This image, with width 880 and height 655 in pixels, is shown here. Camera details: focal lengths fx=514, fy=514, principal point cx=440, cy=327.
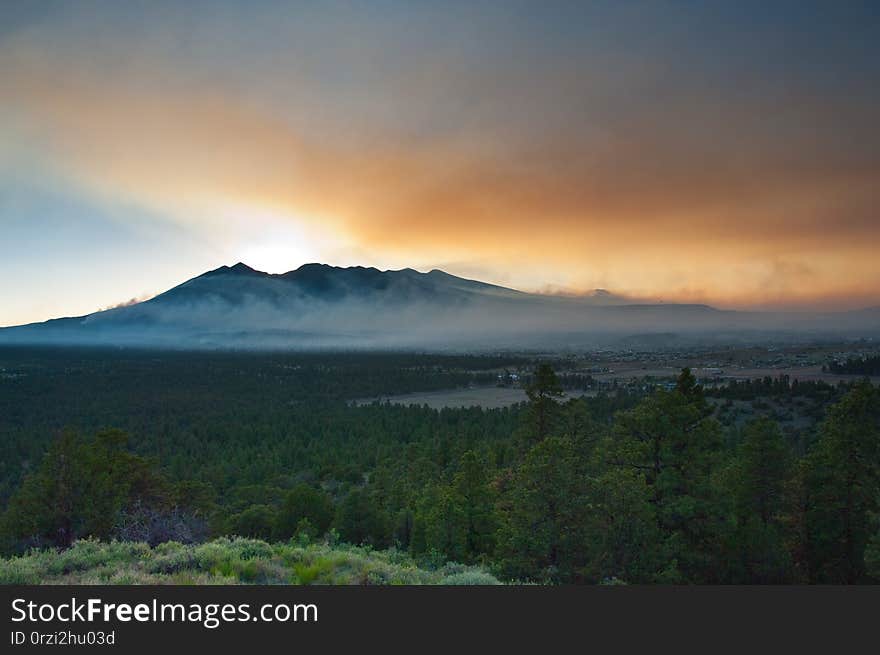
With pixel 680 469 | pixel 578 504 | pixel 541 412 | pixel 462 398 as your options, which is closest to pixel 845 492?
pixel 680 469

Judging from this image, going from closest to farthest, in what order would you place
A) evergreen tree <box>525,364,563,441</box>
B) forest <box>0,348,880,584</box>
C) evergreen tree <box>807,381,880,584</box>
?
1. forest <box>0,348,880,584</box>
2. evergreen tree <box>807,381,880,584</box>
3. evergreen tree <box>525,364,563,441</box>

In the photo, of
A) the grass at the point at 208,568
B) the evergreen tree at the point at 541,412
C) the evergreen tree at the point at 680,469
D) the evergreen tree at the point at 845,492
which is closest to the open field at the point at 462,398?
the evergreen tree at the point at 541,412

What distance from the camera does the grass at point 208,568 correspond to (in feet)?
31.0

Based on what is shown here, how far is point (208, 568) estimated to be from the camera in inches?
400

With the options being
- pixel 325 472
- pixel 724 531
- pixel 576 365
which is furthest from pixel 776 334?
pixel 724 531

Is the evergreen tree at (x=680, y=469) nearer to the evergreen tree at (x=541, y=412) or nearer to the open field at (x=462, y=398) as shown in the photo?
the evergreen tree at (x=541, y=412)

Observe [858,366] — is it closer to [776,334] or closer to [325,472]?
[325,472]

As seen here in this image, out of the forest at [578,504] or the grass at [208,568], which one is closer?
the grass at [208,568]

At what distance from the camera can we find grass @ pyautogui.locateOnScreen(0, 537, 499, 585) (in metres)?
9.45

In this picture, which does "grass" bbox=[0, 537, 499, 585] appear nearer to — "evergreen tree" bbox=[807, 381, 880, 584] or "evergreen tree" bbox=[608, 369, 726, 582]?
"evergreen tree" bbox=[608, 369, 726, 582]

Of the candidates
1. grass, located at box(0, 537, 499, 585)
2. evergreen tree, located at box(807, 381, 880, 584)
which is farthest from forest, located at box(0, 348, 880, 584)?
grass, located at box(0, 537, 499, 585)

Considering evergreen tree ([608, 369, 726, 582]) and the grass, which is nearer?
the grass

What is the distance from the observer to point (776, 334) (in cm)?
19125

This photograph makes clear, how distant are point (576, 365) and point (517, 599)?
176 meters
